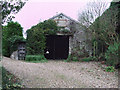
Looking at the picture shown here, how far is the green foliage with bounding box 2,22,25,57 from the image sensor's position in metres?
10.3

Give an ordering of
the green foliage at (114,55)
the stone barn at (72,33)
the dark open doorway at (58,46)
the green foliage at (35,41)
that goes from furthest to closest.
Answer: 1. the dark open doorway at (58,46)
2. the stone barn at (72,33)
3. the green foliage at (35,41)
4. the green foliage at (114,55)

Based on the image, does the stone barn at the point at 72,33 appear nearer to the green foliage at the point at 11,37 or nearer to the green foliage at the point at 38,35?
the green foliage at the point at 38,35

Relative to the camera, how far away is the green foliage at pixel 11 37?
407 inches

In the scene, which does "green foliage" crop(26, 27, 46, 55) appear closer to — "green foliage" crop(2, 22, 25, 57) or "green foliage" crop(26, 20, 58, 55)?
"green foliage" crop(26, 20, 58, 55)

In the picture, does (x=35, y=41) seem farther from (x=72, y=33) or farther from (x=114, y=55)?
(x=114, y=55)

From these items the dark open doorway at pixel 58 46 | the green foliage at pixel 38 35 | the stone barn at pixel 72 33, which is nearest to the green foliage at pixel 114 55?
the stone barn at pixel 72 33

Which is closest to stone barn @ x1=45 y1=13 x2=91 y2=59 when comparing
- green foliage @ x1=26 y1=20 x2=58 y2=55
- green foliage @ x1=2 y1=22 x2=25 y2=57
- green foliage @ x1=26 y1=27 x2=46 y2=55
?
green foliage @ x1=26 y1=20 x2=58 y2=55

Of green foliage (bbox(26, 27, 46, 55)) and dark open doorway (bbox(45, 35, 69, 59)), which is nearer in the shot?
green foliage (bbox(26, 27, 46, 55))

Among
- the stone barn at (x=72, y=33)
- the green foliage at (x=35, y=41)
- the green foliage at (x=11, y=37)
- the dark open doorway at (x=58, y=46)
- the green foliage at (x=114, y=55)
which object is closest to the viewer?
the green foliage at (x=114, y=55)

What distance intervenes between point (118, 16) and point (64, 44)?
682 cm

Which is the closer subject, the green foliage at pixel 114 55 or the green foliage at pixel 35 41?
the green foliage at pixel 114 55

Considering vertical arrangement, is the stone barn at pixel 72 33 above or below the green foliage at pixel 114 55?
above

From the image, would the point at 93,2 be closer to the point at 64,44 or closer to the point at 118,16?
the point at 118,16

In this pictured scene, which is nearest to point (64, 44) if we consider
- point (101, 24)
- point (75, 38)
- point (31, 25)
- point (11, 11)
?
point (75, 38)
